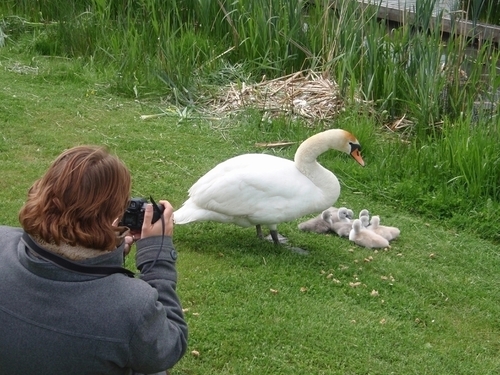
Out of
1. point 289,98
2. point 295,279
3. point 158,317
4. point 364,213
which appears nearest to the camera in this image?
point 158,317

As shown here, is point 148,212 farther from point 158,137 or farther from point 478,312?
point 158,137

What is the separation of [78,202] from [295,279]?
107 inches

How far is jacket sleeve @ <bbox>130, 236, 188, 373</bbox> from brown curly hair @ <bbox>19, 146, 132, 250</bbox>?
0.90 ft

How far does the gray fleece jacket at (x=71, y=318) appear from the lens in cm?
241

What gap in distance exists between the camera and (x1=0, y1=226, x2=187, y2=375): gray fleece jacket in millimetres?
2414

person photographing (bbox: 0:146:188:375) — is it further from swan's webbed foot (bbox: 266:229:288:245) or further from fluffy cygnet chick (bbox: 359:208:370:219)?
fluffy cygnet chick (bbox: 359:208:370:219)

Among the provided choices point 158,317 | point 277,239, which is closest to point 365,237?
point 277,239

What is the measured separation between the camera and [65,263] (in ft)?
7.84

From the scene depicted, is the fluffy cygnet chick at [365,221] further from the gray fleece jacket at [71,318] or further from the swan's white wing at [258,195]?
the gray fleece jacket at [71,318]

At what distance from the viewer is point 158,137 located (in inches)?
292

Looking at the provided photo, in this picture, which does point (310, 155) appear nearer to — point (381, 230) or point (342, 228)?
point (342, 228)

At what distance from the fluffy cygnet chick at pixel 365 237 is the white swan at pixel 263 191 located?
36 centimetres

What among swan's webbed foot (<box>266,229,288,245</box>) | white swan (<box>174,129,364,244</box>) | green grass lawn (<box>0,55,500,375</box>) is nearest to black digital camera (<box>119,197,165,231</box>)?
green grass lawn (<box>0,55,500,375</box>)

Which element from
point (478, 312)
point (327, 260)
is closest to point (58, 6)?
point (327, 260)
